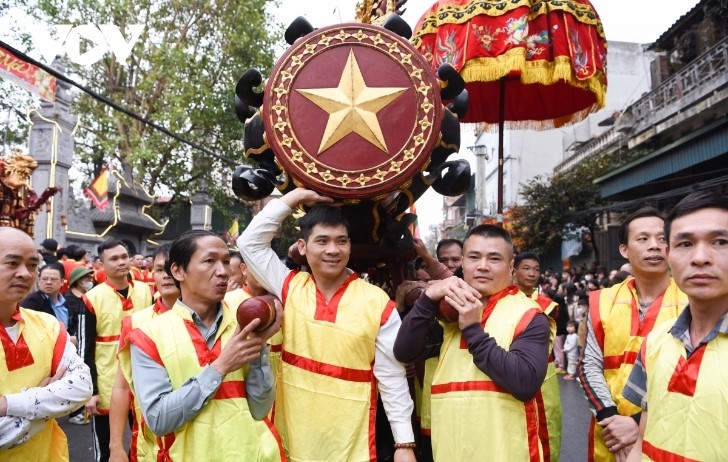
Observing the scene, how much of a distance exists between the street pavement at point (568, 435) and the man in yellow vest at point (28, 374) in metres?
3.52

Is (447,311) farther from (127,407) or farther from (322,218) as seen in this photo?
(127,407)

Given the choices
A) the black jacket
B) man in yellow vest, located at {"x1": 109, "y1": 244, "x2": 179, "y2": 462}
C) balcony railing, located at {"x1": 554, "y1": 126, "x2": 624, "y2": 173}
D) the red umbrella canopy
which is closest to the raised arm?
man in yellow vest, located at {"x1": 109, "y1": 244, "x2": 179, "y2": 462}

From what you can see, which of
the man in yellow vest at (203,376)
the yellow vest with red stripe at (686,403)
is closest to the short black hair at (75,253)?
the man in yellow vest at (203,376)

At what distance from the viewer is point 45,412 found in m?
2.38

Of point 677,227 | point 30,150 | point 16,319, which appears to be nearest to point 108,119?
point 30,150

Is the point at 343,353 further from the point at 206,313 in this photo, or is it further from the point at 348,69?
the point at 348,69

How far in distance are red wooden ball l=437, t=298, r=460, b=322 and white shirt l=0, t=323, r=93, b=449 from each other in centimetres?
155

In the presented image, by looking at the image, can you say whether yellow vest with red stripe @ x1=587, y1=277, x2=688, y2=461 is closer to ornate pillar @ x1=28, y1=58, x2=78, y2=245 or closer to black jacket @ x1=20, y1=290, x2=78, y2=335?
black jacket @ x1=20, y1=290, x2=78, y2=335

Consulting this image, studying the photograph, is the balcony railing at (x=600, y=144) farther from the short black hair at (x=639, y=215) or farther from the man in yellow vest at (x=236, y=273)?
the short black hair at (x=639, y=215)

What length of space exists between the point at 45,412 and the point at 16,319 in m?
0.45

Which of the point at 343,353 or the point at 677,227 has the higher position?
the point at 677,227

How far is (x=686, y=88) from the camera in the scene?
13.3m

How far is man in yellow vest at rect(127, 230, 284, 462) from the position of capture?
2223 millimetres

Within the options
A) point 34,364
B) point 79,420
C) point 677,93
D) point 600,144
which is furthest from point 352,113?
point 600,144
